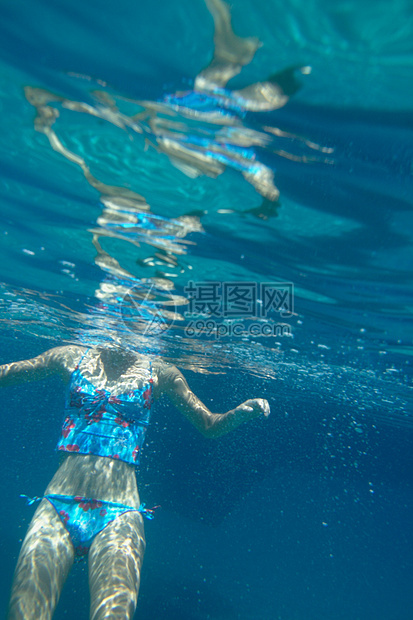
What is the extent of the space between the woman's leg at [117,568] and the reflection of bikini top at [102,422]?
41.5 inches

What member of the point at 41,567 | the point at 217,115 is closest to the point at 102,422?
the point at 41,567

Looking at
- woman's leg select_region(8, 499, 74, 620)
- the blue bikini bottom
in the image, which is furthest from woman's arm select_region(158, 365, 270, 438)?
woman's leg select_region(8, 499, 74, 620)

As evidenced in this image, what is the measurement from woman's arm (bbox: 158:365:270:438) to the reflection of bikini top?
2.77ft

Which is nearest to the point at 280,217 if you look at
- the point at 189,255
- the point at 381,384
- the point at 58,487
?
the point at 189,255

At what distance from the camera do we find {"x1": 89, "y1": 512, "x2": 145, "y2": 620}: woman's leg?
138 inches

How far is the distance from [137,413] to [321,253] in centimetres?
486

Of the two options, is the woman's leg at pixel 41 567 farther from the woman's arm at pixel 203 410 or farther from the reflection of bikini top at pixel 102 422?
the woman's arm at pixel 203 410

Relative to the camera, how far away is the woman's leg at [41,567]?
3479 mm

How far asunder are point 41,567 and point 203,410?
10.4ft

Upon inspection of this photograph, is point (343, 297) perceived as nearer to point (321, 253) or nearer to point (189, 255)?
point (321, 253)

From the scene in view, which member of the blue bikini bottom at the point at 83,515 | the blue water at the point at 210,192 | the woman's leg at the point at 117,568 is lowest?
the woman's leg at the point at 117,568

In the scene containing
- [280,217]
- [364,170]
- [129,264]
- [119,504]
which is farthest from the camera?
[129,264]

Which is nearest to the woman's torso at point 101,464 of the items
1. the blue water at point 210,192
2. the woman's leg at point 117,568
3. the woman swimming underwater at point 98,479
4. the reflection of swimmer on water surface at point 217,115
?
the woman swimming underwater at point 98,479

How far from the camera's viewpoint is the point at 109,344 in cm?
1670
